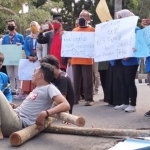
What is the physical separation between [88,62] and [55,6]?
1774cm

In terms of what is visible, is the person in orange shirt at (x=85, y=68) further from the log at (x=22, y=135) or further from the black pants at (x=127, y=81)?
the log at (x=22, y=135)

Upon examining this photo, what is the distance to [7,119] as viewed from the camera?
513 centimetres

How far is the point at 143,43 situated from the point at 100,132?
2135 mm

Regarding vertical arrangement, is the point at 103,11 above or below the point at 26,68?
above

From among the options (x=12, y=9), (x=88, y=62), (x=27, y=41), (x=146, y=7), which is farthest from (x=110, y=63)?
(x=146, y=7)

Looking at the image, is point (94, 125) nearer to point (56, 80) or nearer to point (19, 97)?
point (56, 80)

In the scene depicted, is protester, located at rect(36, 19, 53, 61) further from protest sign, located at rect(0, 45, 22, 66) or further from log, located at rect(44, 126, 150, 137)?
log, located at rect(44, 126, 150, 137)

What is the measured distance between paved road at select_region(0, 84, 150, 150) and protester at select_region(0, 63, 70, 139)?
23cm

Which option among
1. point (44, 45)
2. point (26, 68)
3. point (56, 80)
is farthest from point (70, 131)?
point (26, 68)

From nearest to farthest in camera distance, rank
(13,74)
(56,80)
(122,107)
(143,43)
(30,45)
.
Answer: (56,80) < (143,43) < (122,107) < (30,45) < (13,74)

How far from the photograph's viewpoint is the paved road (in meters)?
4.98

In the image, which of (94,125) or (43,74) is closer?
(43,74)

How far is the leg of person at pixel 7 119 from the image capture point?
5039 millimetres

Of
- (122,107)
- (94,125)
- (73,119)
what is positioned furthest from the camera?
(122,107)
